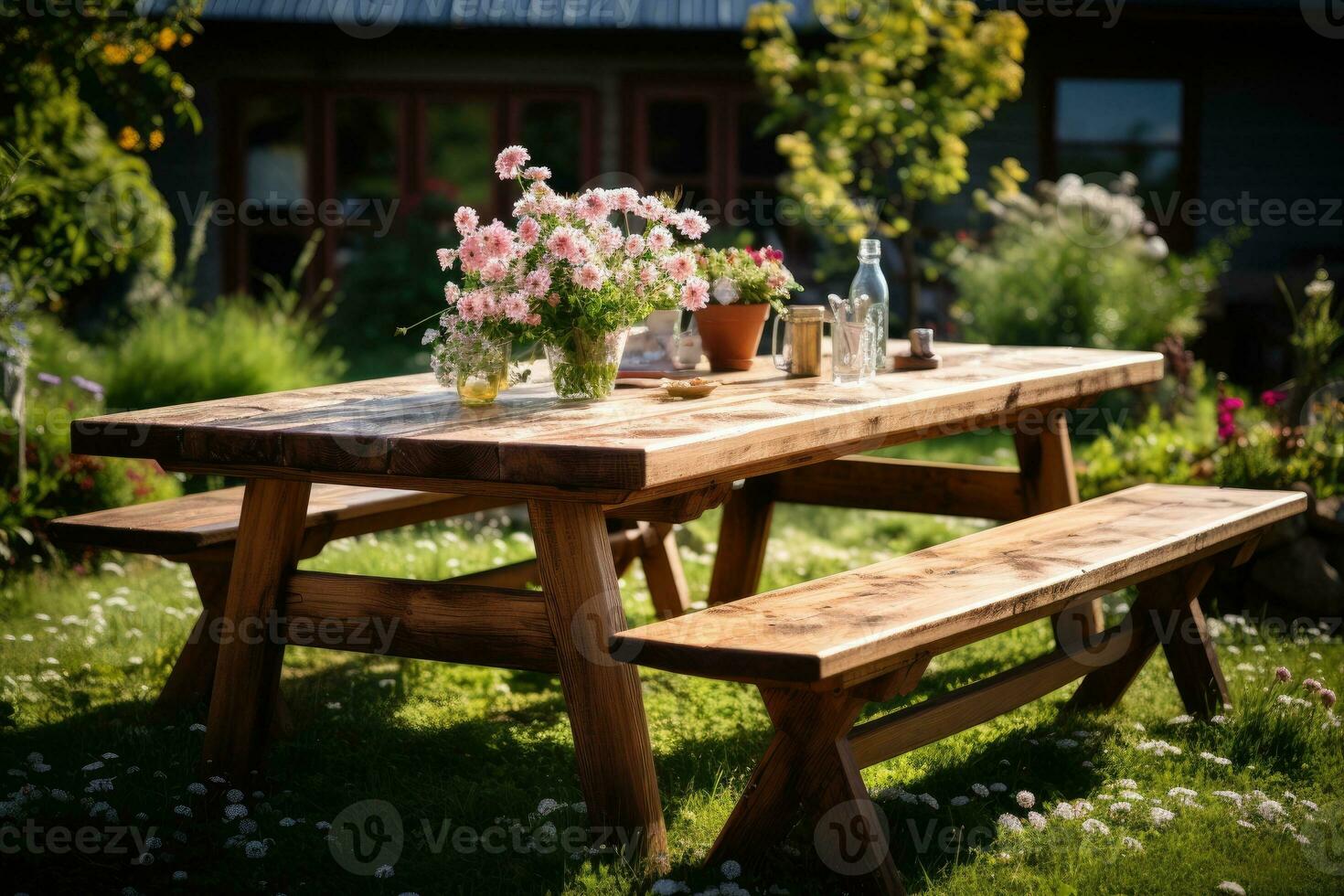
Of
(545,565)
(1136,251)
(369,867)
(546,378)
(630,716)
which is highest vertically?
(1136,251)

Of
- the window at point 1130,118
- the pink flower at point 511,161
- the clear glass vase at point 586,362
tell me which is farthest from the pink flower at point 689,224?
the window at point 1130,118

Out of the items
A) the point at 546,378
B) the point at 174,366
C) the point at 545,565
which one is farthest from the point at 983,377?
the point at 174,366

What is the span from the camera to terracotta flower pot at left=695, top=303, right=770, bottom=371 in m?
3.89

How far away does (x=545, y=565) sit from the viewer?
2.89 metres

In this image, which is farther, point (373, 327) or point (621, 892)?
point (373, 327)

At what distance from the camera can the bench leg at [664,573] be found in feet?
15.6

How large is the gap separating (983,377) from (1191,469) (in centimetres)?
193

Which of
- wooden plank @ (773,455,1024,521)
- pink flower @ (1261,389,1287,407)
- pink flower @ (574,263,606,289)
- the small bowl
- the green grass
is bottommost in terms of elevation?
the green grass

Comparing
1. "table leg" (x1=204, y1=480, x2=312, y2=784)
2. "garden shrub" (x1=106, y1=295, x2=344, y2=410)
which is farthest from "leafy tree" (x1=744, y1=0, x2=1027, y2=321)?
"table leg" (x1=204, y1=480, x2=312, y2=784)

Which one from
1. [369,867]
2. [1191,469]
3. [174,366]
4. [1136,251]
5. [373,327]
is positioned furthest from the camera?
[373,327]

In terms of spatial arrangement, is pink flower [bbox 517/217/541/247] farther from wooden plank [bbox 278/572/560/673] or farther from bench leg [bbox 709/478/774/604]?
bench leg [bbox 709/478/774/604]

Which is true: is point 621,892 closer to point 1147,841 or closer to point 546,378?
point 1147,841

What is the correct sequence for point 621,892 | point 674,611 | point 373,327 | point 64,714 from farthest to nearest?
point 373,327 < point 674,611 < point 64,714 < point 621,892

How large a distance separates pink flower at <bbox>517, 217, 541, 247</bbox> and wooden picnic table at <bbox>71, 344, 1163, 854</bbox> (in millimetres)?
379
